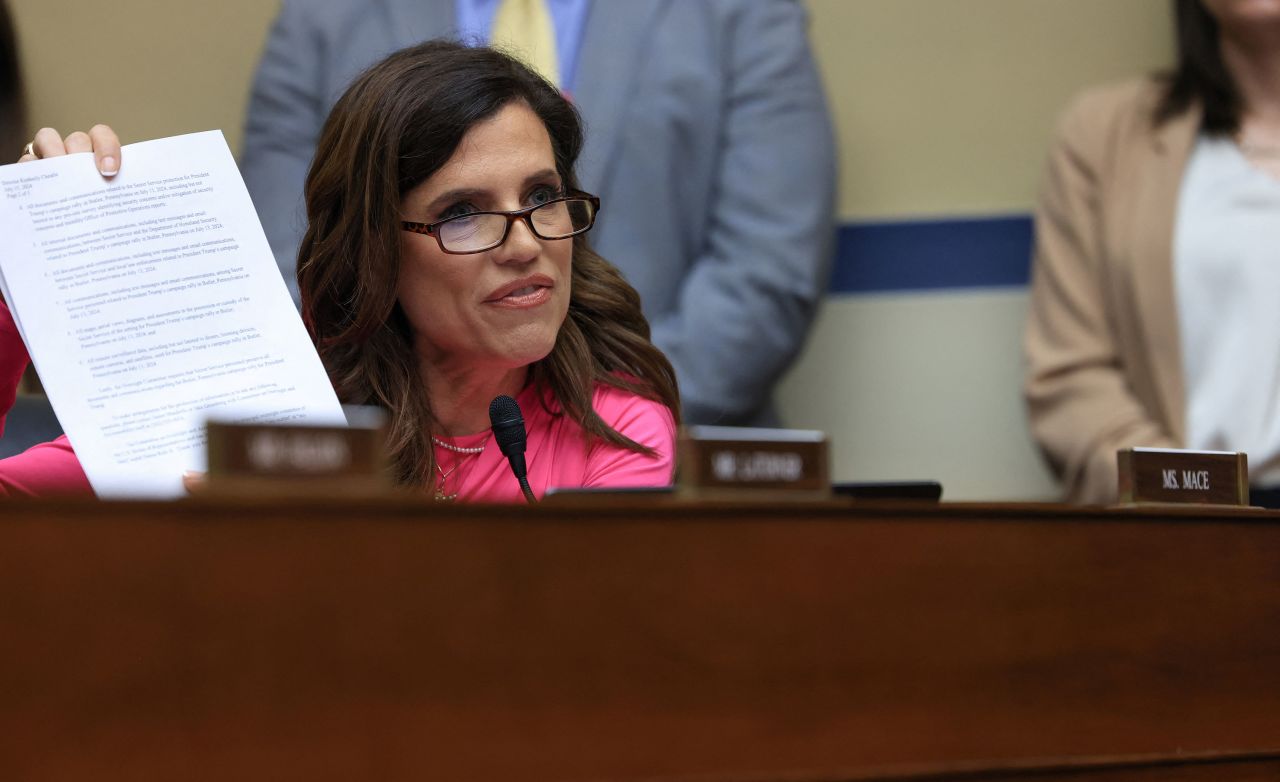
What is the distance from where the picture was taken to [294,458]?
2.72ft

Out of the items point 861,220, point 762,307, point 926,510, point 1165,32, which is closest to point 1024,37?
point 1165,32

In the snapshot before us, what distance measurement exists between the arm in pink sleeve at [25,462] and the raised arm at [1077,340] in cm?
159

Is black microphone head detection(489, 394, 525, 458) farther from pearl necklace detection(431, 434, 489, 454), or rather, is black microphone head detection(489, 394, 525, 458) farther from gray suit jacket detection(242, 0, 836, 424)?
gray suit jacket detection(242, 0, 836, 424)

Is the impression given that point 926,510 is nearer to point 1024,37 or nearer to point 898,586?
point 898,586

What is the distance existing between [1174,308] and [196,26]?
6.34 ft

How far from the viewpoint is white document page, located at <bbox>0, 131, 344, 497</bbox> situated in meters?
1.25

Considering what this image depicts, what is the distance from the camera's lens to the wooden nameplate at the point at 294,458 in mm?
813

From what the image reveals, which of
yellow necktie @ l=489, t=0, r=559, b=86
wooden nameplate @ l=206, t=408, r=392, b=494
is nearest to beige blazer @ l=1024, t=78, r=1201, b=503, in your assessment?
yellow necktie @ l=489, t=0, r=559, b=86

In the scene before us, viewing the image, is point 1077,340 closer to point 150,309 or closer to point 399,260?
point 399,260

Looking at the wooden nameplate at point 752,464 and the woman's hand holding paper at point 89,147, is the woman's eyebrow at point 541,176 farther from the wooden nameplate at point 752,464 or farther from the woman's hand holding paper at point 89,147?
the wooden nameplate at point 752,464

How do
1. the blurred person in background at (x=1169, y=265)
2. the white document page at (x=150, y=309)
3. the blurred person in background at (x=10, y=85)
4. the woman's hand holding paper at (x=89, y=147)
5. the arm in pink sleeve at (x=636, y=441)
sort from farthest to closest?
the blurred person in background at (x=10, y=85), the blurred person in background at (x=1169, y=265), the arm in pink sleeve at (x=636, y=441), the woman's hand holding paper at (x=89, y=147), the white document page at (x=150, y=309)

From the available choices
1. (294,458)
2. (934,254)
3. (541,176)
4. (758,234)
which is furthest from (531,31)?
(294,458)

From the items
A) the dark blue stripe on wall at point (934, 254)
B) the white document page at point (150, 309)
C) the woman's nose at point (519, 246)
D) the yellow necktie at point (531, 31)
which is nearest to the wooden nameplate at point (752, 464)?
the white document page at point (150, 309)

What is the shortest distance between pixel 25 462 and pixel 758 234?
4.59 ft
